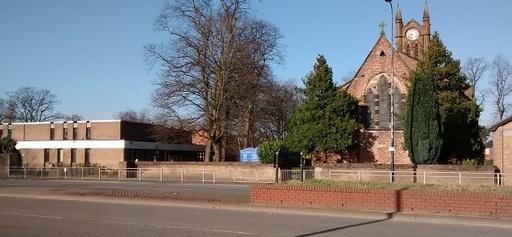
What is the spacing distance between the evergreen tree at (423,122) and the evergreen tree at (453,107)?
466 centimetres

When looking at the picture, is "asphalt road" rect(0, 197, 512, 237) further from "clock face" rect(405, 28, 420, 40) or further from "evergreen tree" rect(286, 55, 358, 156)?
"clock face" rect(405, 28, 420, 40)

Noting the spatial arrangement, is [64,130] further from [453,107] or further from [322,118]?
[453,107]

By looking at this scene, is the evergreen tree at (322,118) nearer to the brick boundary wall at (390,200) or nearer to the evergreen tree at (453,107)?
the evergreen tree at (453,107)

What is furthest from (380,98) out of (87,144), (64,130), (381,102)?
(64,130)

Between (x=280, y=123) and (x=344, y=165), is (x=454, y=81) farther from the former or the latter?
(x=280, y=123)

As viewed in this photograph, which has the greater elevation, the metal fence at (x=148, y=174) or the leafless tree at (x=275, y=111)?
the leafless tree at (x=275, y=111)

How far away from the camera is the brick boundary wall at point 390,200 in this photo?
1647cm

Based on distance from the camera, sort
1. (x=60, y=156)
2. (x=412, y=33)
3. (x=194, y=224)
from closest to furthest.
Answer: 1. (x=194, y=224)
2. (x=60, y=156)
3. (x=412, y=33)

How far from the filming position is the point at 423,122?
40406 mm

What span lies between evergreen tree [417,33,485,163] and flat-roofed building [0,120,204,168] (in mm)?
32426

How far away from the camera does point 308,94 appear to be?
163ft

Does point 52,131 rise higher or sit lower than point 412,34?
lower

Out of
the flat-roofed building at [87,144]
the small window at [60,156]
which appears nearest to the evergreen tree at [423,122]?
the flat-roofed building at [87,144]

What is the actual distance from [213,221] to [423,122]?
27775mm
